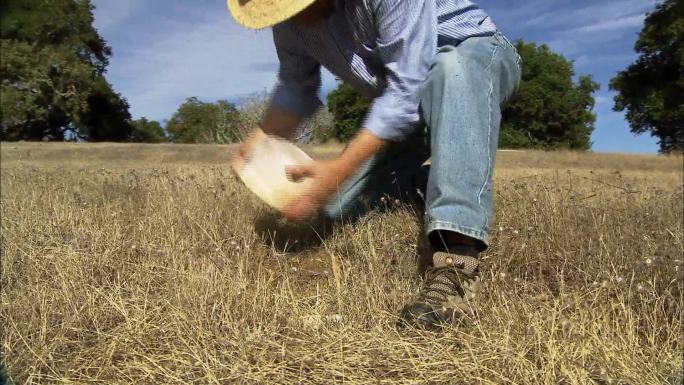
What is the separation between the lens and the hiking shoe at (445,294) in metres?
1.41

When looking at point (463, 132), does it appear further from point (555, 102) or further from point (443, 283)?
point (555, 102)

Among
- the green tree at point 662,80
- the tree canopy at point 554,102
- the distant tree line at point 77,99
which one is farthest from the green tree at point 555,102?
the distant tree line at point 77,99

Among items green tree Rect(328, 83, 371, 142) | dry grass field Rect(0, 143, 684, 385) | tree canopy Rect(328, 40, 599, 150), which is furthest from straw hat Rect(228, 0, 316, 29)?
tree canopy Rect(328, 40, 599, 150)

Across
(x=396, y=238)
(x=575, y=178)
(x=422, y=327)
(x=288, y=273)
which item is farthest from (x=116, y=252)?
(x=575, y=178)

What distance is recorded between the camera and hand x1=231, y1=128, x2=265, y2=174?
6.45 ft

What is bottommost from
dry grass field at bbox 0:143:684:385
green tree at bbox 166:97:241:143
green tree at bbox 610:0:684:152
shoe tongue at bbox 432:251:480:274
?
dry grass field at bbox 0:143:684:385

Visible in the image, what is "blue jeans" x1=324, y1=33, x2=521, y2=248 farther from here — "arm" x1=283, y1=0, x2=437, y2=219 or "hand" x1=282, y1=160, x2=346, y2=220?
"hand" x1=282, y1=160, x2=346, y2=220

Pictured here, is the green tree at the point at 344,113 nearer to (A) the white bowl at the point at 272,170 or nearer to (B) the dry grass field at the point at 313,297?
(B) the dry grass field at the point at 313,297

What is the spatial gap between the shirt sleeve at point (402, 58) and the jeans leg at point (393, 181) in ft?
1.68

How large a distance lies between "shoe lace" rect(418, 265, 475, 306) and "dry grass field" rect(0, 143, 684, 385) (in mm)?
99

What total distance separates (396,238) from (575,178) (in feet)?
10.2

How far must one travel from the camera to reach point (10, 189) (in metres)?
3.30

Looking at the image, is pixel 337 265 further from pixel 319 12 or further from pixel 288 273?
pixel 319 12

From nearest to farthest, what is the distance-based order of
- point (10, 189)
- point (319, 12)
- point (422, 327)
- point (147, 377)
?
point (147, 377) → point (422, 327) → point (319, 12) → point (10, 189)
